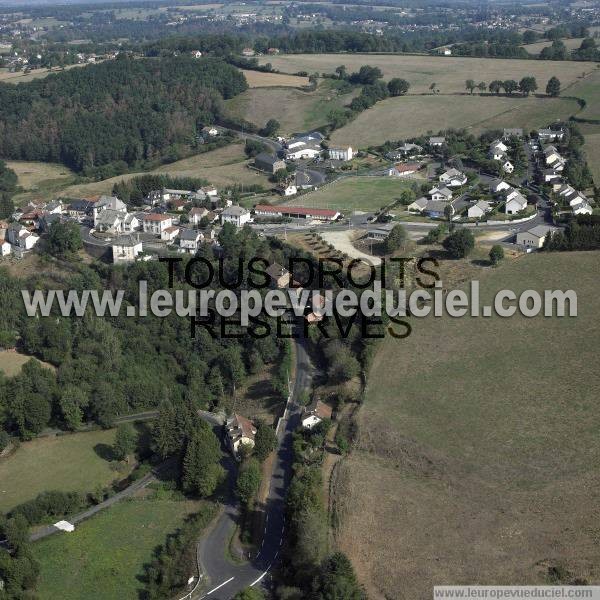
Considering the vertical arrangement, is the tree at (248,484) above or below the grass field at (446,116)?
below

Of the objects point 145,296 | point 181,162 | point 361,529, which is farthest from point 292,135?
point 361,529

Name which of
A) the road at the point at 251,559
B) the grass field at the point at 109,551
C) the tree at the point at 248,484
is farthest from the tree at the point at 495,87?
the grass field at the point at 109,551

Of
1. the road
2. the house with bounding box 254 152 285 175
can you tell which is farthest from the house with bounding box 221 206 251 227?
the road

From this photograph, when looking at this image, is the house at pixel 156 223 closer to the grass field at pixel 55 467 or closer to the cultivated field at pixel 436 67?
the grass field at pixel 55 467

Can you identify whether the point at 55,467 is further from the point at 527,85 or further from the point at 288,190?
the point at 527,85

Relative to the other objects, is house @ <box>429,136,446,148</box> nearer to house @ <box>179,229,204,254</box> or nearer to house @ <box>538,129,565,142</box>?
house @ <box>538,129,565,142</box>

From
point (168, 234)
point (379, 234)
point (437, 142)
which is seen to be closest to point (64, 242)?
point (168, 234)
